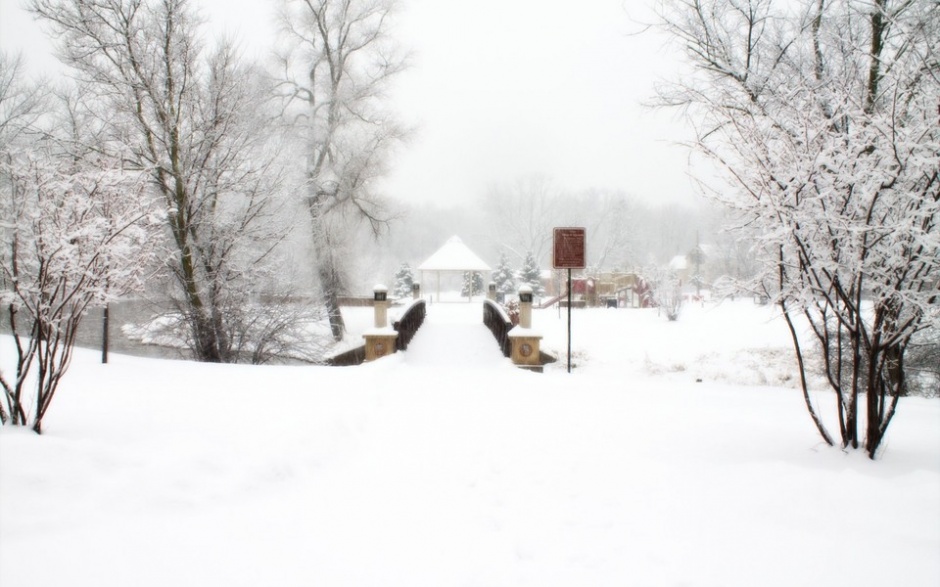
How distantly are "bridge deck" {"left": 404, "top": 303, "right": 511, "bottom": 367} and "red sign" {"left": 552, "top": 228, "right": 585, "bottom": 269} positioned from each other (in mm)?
2487

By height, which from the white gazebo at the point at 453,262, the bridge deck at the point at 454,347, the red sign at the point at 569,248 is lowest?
the bridge deck at the point at 454,347

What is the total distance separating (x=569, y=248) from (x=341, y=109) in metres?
12.3

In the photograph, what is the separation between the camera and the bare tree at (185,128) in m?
9.54

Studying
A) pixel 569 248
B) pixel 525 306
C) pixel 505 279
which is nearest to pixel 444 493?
pixel 569 248

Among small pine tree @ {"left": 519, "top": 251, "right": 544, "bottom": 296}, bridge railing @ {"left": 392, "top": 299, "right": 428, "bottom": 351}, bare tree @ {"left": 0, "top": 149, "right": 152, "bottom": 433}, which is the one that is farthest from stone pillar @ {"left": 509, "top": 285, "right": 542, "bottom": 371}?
small pine tree @ {"left": 519, "top": 251, "right": 544, "bottom": 296}

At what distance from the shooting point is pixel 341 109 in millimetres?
18297

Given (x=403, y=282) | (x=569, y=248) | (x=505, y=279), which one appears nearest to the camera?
(x=569, y=248)

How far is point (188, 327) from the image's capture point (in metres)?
11.1

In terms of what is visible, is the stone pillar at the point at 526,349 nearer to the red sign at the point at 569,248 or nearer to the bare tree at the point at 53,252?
the red sign at the point at 569,248

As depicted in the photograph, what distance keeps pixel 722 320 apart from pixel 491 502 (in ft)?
75.3

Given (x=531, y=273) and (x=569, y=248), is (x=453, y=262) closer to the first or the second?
(x=531, y=273)

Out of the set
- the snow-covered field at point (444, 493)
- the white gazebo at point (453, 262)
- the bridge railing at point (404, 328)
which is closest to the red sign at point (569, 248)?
the bridge railing at point (404, 328)

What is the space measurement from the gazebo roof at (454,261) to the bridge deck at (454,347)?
12084mm

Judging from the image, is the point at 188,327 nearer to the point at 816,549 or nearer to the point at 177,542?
the point at 177,542
